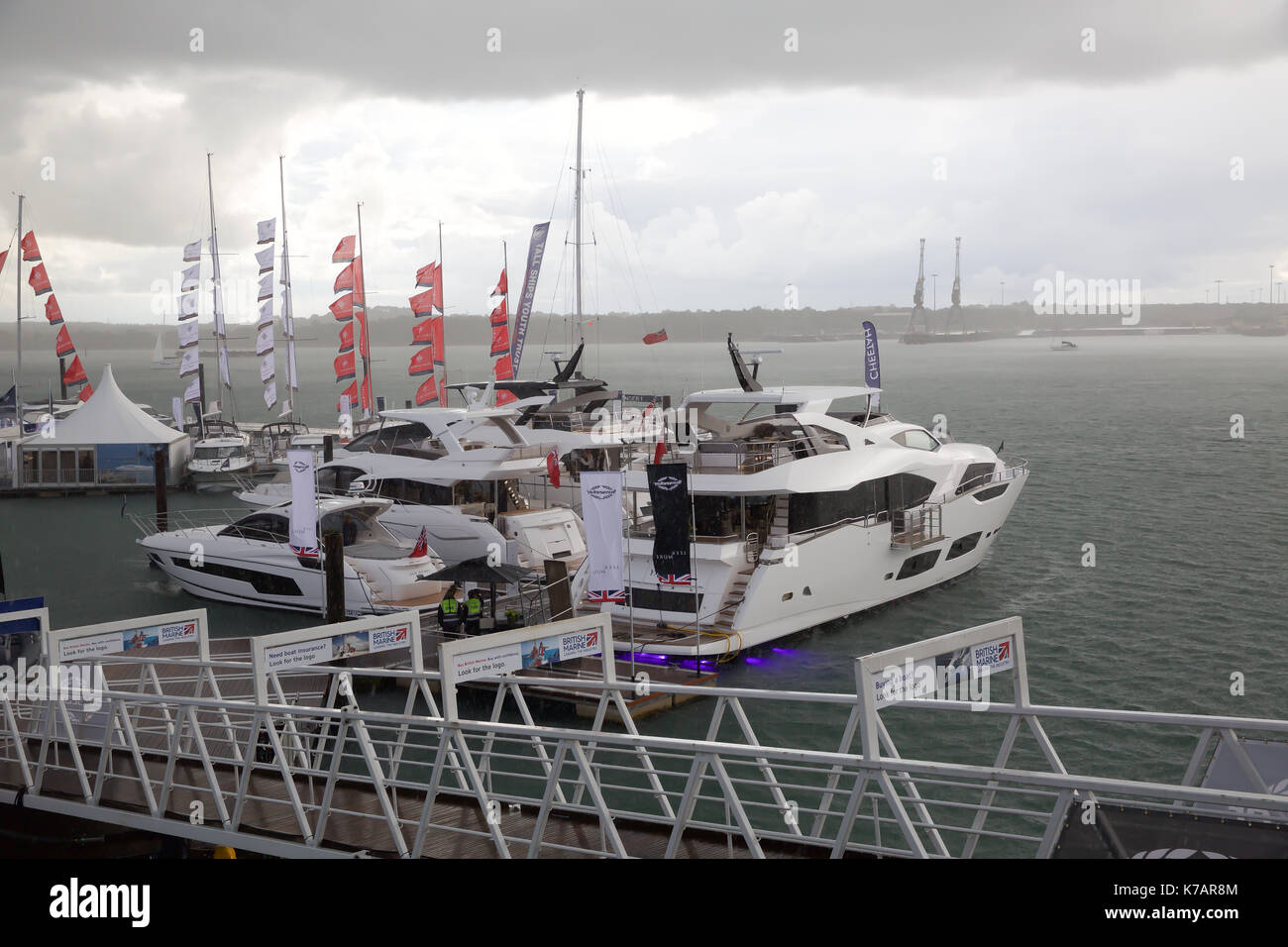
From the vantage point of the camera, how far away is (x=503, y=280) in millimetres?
58156

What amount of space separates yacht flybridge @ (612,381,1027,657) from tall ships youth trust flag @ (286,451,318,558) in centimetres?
737

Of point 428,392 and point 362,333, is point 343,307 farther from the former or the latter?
point 428,392

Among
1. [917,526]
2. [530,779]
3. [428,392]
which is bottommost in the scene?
[530,779]

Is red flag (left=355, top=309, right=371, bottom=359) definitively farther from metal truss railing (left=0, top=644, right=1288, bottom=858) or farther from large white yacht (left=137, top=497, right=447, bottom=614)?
metal truss railing (left=0, top=644, right=1288, bottom=858)

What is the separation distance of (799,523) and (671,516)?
3.95 m

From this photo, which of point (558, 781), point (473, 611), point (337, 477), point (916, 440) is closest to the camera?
point (558, 781)

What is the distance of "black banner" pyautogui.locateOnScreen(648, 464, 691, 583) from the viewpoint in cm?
2188

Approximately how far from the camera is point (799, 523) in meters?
24.8

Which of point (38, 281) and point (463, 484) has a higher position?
Result: point (38, 281)

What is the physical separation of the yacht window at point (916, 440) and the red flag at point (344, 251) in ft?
118

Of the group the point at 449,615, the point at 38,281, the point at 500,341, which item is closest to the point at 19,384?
the point at 38,281
